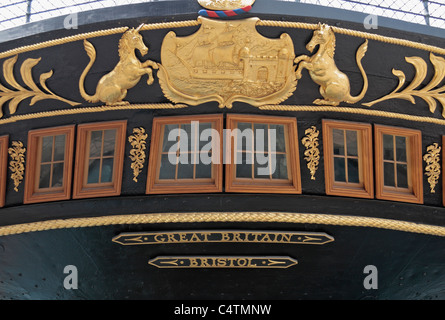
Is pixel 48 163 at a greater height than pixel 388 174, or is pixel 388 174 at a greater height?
pixel 48 163

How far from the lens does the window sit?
656 cm

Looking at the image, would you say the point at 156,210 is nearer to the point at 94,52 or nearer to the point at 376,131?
the point at 94,52

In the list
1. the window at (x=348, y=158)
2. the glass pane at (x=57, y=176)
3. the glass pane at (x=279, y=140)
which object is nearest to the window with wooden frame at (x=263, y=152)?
the glass pane at (x=279, y=140)

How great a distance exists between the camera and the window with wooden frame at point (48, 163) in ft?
22.4

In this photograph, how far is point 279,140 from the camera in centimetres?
660

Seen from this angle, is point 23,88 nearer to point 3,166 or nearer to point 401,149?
point 3,166

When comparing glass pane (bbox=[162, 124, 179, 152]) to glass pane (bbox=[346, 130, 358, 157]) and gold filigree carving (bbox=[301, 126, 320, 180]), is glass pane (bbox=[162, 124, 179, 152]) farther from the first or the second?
glass pane (bbox=[346, 130, 358, 157])

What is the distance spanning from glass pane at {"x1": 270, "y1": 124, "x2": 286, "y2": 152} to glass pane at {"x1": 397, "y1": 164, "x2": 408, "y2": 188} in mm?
1553

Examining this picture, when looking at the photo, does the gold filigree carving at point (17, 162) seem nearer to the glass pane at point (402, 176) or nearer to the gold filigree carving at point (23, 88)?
the gold filigree carving at point (23, 88)

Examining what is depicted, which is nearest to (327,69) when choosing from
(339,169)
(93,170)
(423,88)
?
(339,169)

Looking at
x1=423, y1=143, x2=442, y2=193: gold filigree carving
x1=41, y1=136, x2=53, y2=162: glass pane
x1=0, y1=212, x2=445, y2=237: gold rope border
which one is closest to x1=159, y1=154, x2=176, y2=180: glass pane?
x1=0, y1=212, x2=445, y2=237: gold rope border

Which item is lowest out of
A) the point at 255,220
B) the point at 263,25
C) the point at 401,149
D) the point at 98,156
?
the point at 255,220

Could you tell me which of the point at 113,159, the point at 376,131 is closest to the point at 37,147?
the point at 113,159

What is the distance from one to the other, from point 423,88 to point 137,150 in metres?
3.74
